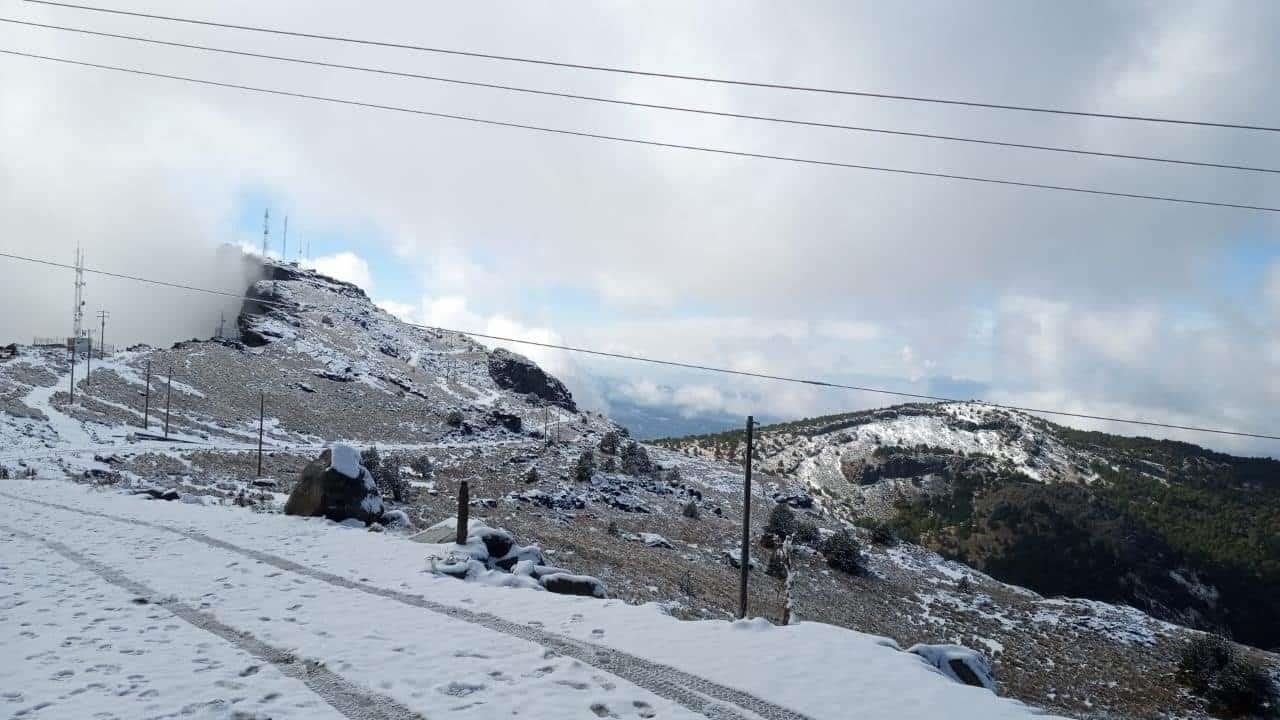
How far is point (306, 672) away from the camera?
8.38 metres

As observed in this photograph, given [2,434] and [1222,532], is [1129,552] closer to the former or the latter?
[1222,532]

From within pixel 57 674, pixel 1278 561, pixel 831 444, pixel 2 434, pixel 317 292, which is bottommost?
pixel 1278 561

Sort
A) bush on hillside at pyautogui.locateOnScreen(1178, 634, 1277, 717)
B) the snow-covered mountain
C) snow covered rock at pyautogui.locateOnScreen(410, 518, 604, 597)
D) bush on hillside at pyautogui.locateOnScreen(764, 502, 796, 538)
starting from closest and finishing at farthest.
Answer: the snow-covered mountain, snow covered rock at pyautogui.locateOnScreen(410, 518, 604, 597), bush on hillside at pyautogui.locateOnScreen(1178, 634, 1277, 717), bush on hillside at pyautogui.locateOnScreen(764, 502, 796, 538)

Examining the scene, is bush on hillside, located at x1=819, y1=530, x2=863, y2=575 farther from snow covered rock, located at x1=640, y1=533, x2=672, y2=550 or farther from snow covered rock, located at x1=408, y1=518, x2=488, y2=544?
snow covered rock, located at x1=408, y1=518, x2=488, y2=544

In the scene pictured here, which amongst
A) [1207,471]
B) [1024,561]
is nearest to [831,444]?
[1024,561]

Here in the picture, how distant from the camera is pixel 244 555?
14.9m

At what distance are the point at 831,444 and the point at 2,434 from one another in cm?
15796

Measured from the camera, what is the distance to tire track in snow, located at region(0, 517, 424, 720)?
24.3ft

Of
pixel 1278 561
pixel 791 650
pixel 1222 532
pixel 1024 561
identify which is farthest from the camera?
pixel 1222 532

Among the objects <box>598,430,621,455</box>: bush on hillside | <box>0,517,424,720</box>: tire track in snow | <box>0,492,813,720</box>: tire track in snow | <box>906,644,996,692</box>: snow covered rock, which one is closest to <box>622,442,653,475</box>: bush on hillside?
<box>598,430,621,455</box>: bush on hillside

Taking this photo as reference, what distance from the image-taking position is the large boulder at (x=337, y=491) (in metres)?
20.8

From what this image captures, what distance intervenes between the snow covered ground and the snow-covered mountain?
0.07 meters

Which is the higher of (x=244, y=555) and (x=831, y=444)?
(x=244, y=555)

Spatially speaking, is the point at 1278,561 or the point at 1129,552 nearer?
the point at 1129,552
